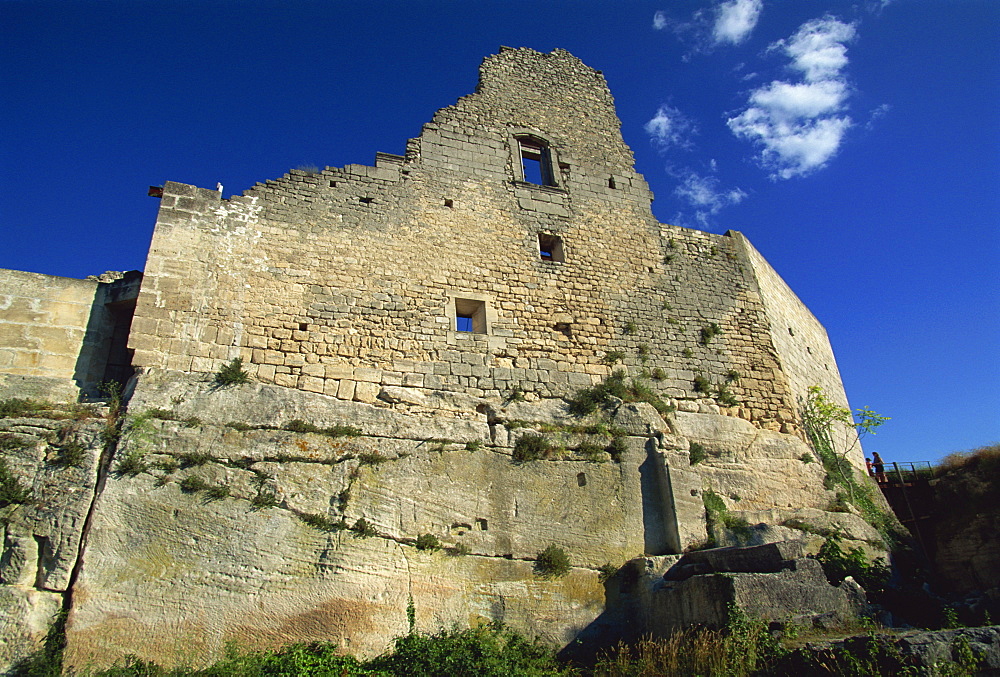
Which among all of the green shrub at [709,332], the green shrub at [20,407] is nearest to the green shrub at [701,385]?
the green shrub at [709,332]

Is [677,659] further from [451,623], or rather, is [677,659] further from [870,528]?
[870,528]

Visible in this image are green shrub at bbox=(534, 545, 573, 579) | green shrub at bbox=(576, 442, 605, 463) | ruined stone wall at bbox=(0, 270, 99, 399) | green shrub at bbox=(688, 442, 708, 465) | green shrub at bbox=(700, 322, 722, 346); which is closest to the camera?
green shrub at bbox=(534, 545, 573, 579)

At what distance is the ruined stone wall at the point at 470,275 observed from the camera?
8906mm

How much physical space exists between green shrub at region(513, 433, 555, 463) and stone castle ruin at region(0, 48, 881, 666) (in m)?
0.05

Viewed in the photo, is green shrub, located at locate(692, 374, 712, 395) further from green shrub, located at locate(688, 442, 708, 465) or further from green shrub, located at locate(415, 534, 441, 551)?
green shrub, located at locate(415, 534, 441, 551)

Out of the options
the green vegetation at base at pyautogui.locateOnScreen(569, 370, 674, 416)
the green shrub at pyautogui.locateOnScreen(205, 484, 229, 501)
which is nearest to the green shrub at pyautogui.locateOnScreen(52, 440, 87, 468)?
the green shrub at pyautogui.locateOnScreen(205, 484, 229, 501)

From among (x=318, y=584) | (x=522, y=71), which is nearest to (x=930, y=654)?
(x=318, y=584)

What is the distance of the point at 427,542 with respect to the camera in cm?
778

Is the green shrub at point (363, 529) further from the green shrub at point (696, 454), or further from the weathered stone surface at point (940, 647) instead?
the weathered stone surface at point (940, 647)

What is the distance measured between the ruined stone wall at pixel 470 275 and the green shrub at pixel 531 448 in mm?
898

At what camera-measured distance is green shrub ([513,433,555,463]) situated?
879cm

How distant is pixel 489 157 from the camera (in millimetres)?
11672

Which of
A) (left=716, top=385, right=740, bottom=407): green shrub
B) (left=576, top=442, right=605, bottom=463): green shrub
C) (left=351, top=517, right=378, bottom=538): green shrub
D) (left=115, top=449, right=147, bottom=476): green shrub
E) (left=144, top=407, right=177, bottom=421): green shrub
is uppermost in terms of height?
(left=716, top=385, right=740, bottom=407): green shrub

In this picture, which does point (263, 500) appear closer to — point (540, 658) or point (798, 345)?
point (540, 658)
